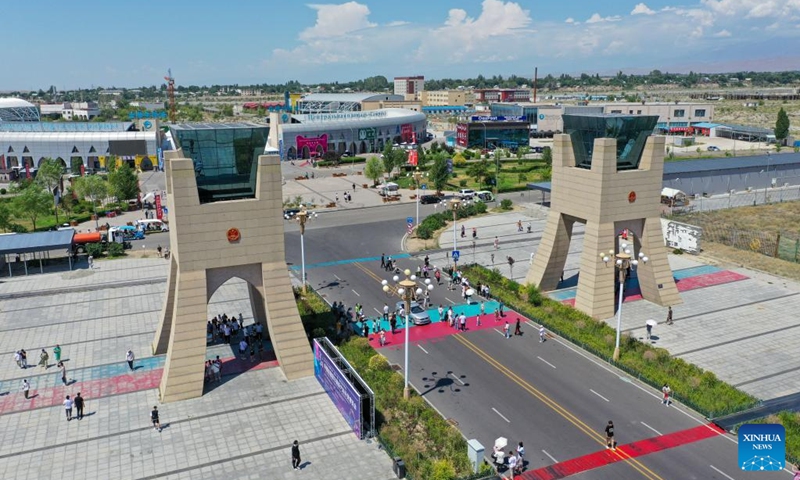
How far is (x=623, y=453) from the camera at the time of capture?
87.4 feet

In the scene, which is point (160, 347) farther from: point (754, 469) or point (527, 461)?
point (754, 469)

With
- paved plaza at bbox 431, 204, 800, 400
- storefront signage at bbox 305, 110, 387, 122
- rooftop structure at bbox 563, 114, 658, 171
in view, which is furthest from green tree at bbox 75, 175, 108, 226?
rooftop structure at bbox 563, 114, 658, 171

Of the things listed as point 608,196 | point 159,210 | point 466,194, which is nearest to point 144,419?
point 608,196

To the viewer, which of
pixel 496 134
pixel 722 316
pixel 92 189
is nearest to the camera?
pixel 722 316

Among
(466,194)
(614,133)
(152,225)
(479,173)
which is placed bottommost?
(152,225)

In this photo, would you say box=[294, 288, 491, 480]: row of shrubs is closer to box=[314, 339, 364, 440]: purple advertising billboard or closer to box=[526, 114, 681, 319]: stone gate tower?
box=[314, 339, 364, 440]: purple advertising billboard

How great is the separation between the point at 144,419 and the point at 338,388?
30.9 feet

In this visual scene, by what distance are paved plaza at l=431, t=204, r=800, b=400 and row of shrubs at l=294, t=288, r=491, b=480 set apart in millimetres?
16119

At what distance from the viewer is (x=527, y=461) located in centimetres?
2616

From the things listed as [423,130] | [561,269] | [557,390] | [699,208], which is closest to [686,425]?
[557,390]

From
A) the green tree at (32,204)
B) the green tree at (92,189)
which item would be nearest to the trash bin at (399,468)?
the green tree at (32,204)

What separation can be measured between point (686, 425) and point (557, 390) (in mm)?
6290

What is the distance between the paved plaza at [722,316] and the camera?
3397cm

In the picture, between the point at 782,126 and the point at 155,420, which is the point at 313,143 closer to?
the point at 782,126
